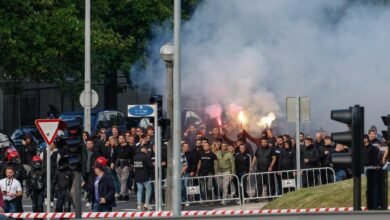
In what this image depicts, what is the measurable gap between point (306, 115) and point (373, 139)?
71.0 inches

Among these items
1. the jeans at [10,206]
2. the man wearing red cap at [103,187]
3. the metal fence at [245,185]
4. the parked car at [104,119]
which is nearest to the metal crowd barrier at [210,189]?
the metal fence at [245,185]

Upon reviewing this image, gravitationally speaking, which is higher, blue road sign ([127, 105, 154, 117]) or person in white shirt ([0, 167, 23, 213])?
blue road sign ([127, 105, 154, 117])

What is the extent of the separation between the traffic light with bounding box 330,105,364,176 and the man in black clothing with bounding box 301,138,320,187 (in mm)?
13640

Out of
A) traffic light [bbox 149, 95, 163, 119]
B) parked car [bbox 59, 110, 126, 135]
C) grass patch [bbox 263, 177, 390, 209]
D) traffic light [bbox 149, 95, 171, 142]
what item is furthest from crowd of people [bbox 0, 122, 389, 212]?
parked car [bbox 59, 110, 126, 135]

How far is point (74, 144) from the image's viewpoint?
71.6 feet

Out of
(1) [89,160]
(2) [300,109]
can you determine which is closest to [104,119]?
(1) [89,160]

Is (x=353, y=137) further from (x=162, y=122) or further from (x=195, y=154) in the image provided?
(x=195, y=154)

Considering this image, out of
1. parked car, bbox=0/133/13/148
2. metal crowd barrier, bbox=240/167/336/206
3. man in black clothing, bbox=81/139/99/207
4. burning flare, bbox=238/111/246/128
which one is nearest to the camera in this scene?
man in black clothing, bbox=81/139/99/207

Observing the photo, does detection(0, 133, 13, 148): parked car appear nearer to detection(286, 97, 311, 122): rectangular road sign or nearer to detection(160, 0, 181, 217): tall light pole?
detection(286, 97, 311, 122): rectangular road sign

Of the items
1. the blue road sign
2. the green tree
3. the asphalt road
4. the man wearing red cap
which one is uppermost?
the green tree

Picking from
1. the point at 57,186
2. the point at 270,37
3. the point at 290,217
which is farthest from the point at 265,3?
the point at 290,217

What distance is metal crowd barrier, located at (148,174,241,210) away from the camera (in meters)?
32.2

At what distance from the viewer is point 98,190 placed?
26250 mm

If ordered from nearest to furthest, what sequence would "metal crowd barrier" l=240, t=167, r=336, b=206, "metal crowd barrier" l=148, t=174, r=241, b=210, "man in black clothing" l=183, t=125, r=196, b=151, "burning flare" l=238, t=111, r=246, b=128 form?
"metal crowd barrier" l=240, t=167, r=336, b=206 < "metal crowd barrier" l=148, t=174, r=241, b=210 < "man in black clothing" l=183, t=125, r=196, b=151 < "burning flare" l=238, t=111, r=246, b=128
